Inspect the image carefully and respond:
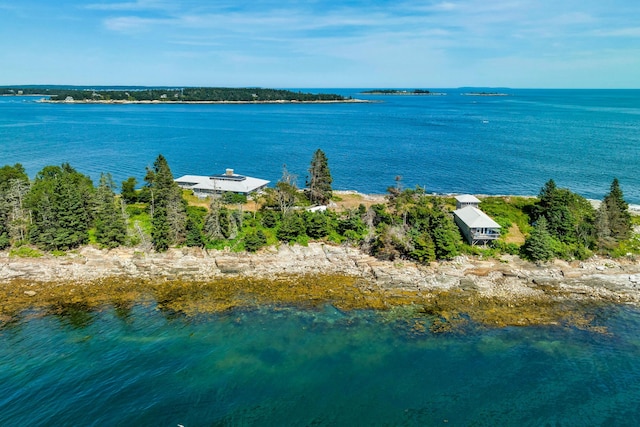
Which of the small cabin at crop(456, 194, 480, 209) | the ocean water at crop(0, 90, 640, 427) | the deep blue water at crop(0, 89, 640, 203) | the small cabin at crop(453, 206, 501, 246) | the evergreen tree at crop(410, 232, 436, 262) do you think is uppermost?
the deep blue water at crop(0, 89, 640, 203)

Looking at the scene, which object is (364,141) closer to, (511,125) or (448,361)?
(511,125)

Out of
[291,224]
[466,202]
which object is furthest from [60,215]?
[466,202]

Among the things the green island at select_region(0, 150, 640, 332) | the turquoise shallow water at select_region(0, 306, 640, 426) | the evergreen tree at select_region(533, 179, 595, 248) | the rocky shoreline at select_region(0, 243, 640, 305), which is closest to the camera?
the turquoise shallow water at select_region(0, 306, 640, 426)

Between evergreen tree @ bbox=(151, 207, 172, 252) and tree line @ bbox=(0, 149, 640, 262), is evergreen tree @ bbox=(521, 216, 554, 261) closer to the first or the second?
tree line @ bbox=(0, 149, 640, 262)

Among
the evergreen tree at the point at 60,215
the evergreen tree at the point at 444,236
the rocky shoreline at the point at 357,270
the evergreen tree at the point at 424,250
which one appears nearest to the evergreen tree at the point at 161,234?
the rocky shoreline at the point at 357,270

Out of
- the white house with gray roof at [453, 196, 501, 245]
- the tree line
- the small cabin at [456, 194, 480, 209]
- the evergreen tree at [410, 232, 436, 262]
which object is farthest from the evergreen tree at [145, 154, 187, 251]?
the small cabin at [456, 194, 480, 209]

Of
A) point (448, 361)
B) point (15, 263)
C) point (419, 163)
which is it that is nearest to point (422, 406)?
point (448, 361)
